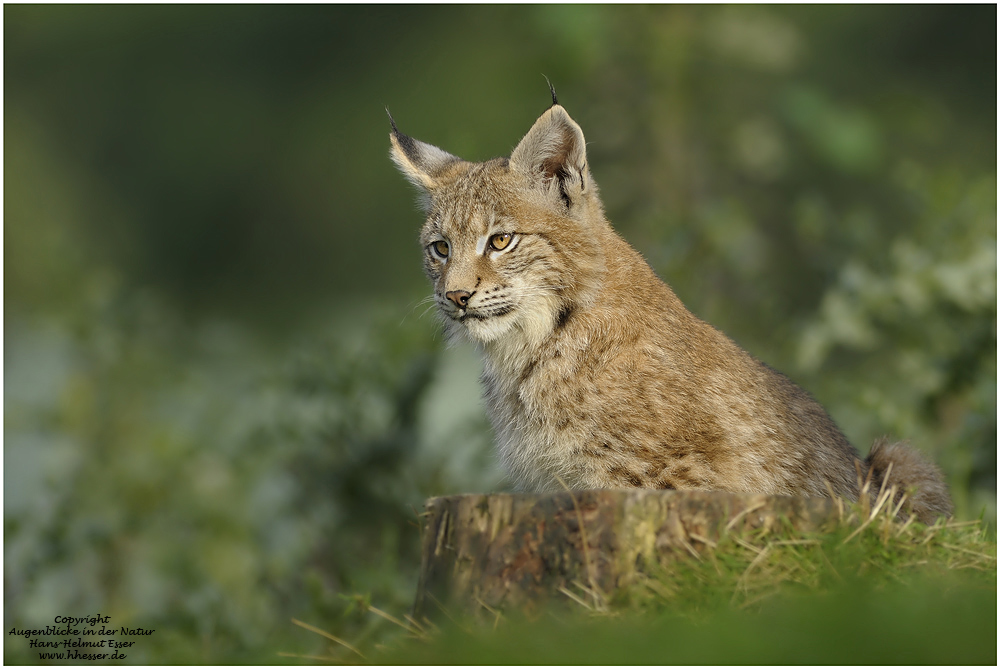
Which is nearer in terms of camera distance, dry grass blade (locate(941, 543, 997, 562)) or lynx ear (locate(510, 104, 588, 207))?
dry grass blade (locate(941, 543, 997, 562))

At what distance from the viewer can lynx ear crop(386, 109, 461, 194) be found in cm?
623

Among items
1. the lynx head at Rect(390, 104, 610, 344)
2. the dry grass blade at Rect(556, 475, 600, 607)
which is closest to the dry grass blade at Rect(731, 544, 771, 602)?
the dry grass blade at Rect(556, 475, 600, 607)

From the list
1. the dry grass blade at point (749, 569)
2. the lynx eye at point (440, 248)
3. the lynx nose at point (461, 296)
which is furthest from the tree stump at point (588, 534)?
the lynx eye at point (440, 248)

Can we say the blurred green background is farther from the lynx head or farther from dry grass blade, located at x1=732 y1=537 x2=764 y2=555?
dry grass blade, located at x1=732 y1=537 x2=764 y2=555

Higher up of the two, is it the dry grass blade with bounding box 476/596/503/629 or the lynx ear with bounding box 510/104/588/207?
the lynx ear with bounding box 510/104/588/207

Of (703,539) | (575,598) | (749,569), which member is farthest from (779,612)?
(575,598)

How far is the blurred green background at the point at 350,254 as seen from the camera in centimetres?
800

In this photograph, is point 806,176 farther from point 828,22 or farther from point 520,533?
point 520,533

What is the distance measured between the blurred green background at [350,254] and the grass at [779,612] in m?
1.77

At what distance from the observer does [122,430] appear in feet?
28.6

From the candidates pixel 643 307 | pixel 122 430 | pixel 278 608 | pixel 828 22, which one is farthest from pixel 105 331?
pixel 828 22

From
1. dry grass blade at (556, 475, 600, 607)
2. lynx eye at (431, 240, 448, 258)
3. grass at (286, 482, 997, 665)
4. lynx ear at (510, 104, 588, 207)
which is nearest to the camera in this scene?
grass at (286, 482, 997, 665)

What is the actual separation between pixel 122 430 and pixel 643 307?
543 cm

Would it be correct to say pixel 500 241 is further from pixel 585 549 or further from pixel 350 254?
pixel 350 254
